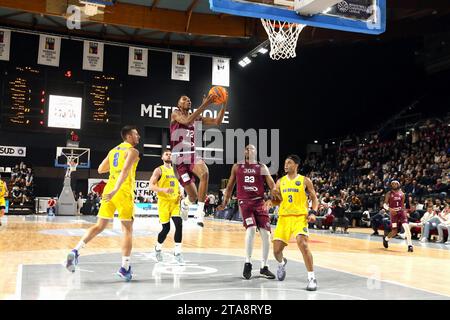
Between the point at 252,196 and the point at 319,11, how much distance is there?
3.06m

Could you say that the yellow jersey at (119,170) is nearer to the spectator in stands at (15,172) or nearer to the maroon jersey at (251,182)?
the maroon jersey at (251,182)

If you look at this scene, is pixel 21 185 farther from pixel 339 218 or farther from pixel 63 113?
pixel 339 218

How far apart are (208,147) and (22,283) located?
18573 millimetres

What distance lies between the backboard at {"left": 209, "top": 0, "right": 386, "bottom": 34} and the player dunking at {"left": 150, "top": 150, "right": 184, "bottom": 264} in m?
2.52

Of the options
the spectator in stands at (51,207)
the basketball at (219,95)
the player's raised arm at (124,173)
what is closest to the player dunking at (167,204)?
the player's raised arm at (124,173)

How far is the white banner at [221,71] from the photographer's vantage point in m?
23.8

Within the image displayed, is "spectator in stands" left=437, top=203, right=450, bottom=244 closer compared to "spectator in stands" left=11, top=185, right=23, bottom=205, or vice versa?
"spectator in stands" left=437, top=203, right=450, bottom=244

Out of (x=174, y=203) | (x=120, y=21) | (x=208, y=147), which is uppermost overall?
(x=120, y=21)

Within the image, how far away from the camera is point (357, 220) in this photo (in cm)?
1812

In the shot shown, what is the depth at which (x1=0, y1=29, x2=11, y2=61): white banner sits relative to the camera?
20.5 metres

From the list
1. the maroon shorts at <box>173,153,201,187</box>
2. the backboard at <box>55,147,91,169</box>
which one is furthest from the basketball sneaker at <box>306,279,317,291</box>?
the backboard at <box>55,147,91,169</box>

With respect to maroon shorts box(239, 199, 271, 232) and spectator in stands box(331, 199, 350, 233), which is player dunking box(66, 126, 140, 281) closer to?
maroon shorts box(239, 199, 271, 232)
